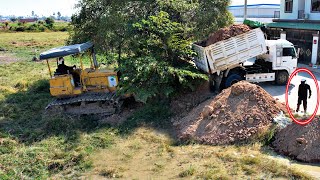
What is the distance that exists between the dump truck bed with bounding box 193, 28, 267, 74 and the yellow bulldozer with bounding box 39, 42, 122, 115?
3.89m

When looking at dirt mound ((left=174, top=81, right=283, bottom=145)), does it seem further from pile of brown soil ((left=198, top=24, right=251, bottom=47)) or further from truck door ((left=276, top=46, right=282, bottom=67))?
truck door ((left=276, top=46, right=282, bottom=67))

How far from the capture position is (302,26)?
23.1m

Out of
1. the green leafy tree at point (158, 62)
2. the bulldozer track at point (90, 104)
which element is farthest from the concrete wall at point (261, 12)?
the bulldozer track at point (90, 104)

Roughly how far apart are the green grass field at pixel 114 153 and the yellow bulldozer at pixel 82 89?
793 millimetres

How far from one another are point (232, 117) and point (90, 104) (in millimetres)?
6187

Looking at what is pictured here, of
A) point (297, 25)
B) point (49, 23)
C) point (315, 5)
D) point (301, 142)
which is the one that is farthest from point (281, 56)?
point (49, 23)

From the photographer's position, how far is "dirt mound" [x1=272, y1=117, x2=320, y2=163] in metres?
9.85

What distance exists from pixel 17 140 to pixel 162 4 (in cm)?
872

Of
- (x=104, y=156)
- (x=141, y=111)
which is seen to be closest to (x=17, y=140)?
(x=104, y=156)

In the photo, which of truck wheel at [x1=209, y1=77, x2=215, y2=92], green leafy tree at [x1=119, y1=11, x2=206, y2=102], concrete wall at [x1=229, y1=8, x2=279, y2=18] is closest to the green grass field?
green leafy tree at [x1=119, y1=11, x2=206, y2=102]

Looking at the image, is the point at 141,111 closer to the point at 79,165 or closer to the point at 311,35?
the point at 79,165

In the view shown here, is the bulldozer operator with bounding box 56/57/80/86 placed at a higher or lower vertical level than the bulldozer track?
higher

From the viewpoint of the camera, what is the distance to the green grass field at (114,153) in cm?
949

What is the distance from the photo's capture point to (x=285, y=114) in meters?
11.8
